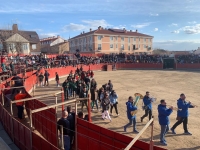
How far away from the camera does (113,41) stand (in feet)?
227

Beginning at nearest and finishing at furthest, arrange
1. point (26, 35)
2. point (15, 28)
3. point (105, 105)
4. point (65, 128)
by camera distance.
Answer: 1. point (65, 128)
2. point (105, 105)
3. point (15, 28)
4. point (26, 35)

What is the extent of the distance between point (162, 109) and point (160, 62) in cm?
3528

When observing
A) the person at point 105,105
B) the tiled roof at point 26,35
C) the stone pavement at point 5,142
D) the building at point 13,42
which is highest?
the tiled roof at point 26,35

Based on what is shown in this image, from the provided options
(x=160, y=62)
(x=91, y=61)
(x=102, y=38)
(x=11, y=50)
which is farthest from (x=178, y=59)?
(x=11, y=50)

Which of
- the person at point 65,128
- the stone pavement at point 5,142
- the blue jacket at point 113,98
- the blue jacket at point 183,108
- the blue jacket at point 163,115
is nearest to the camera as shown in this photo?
the person at point 65,128

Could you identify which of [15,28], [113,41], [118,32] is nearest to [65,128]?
[15,28]

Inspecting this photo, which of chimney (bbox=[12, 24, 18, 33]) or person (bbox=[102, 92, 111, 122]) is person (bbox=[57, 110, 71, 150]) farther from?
chimney (bbox=[12, 24, 18, 33])

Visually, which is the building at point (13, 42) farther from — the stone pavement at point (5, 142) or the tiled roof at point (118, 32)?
the stone pavement at point (5, 142)

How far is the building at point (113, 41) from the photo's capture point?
66.6 meters

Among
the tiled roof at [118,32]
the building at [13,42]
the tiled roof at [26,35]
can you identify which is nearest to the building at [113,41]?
the tiled roof at [118,32]

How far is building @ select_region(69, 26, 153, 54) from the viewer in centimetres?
6662

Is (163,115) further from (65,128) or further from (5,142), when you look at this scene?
(5,142)

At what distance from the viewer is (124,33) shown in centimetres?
7169

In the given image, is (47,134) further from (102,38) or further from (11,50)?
(102,38)
